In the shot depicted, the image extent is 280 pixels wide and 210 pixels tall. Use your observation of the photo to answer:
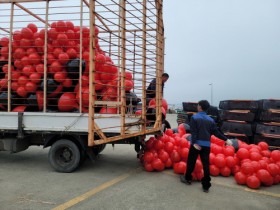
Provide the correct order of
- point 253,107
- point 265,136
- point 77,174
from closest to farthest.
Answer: point 77,174 → point 265,136 → point 253,107

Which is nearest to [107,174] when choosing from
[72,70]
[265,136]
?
[72,70]

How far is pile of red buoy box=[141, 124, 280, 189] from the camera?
554 centimetres

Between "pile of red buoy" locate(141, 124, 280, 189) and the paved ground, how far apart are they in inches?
6.3

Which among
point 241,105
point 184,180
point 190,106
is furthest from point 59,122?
point 190,106

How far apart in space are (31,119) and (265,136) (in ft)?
21.1

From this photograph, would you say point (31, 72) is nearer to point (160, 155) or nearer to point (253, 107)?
point (160, 155)

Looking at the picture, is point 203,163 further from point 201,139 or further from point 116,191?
point 116,191

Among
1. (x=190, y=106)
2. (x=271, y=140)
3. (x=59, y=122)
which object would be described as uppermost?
(x=190, y=106)

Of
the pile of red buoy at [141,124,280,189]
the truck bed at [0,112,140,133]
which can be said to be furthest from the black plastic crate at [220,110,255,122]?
the truck bed at [0,112,140,133]

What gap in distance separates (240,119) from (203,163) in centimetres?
431

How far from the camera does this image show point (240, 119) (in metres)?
9.17

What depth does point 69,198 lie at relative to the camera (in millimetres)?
4699

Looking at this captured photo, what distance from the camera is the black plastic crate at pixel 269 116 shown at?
8.69m

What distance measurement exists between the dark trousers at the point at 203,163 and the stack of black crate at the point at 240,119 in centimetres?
393
